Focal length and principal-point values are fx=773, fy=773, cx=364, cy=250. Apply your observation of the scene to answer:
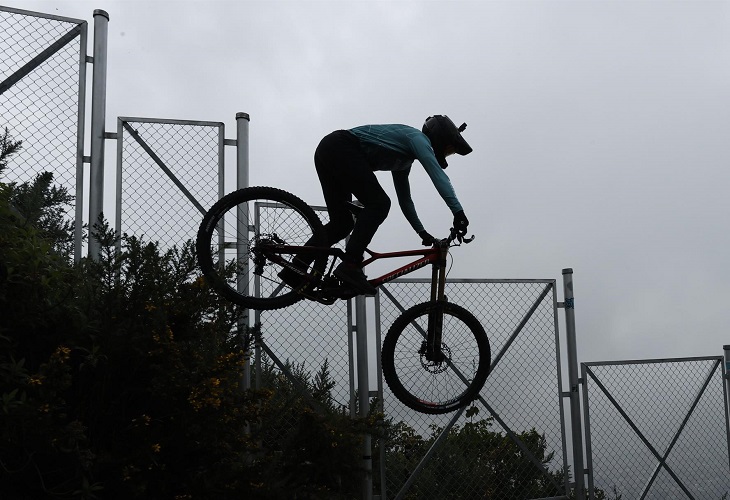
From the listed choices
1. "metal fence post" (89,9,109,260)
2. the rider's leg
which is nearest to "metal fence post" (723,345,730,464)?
the rider's leg

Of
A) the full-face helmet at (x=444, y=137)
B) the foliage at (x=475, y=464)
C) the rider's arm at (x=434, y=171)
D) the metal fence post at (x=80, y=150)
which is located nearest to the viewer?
the rider's arm at (x=434, y=171)

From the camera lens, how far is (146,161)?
20.5 ft

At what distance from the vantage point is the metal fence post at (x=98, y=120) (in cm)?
596

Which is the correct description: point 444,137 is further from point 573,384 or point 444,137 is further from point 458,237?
point 573,384

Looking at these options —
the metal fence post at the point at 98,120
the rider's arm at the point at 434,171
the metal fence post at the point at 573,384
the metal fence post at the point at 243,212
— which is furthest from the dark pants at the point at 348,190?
the metal fence post at the point at 573,384

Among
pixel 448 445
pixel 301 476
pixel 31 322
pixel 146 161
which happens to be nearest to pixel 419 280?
pixel 448 445

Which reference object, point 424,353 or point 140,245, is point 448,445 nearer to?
point 424,353

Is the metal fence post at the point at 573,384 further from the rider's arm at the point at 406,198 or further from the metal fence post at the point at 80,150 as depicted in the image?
the metal fence post at the point at 80,150

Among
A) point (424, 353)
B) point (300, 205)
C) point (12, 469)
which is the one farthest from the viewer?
point (424, 353)

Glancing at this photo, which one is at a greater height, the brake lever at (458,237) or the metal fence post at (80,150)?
the metal fence post at (80,150)

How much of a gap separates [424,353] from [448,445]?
214 cm

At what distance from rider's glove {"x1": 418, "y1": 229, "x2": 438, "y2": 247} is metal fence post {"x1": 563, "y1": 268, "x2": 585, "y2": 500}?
3071 mm

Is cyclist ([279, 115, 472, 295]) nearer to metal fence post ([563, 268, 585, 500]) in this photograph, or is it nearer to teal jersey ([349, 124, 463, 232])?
teal jersey ([349, 124, 463, 232])

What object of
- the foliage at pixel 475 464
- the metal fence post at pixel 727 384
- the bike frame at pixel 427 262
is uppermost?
the bike frame at pixel 427 262
